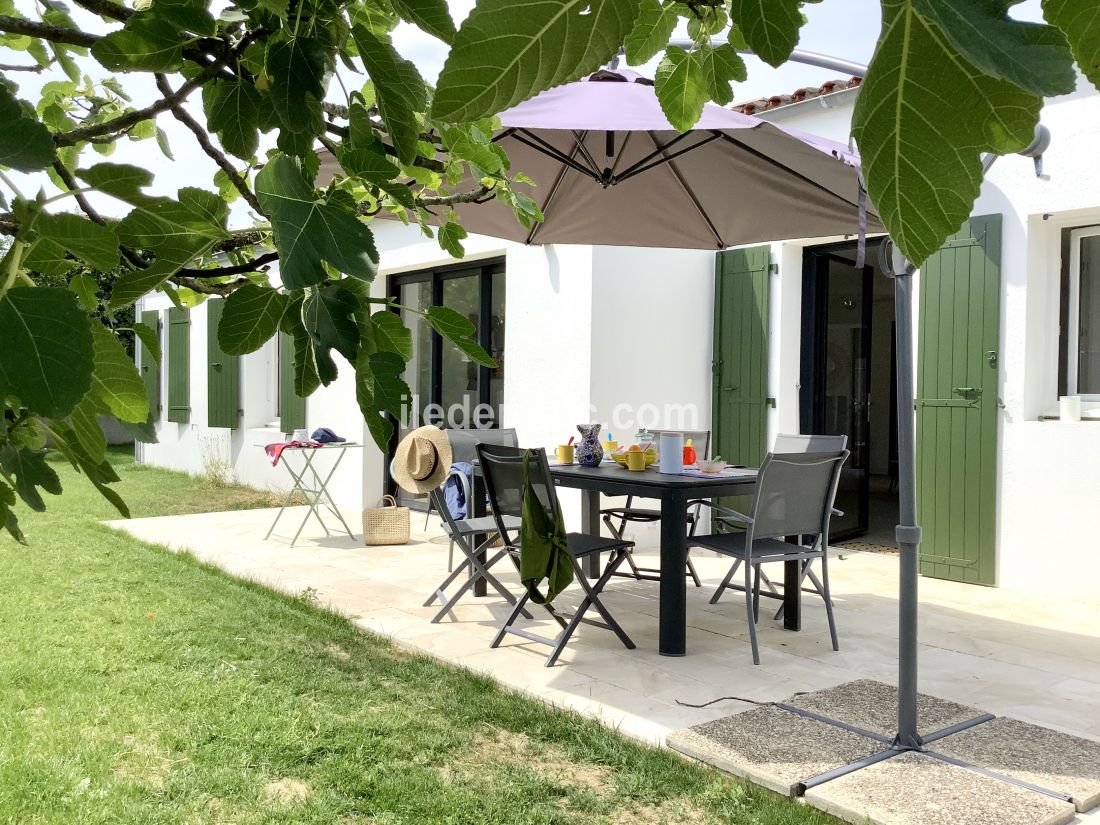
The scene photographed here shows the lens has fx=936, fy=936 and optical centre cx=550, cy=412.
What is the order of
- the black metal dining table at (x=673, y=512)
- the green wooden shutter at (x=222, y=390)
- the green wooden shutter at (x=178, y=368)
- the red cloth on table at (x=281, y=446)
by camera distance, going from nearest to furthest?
the black metal dining table at (x=673, y=512), the red cloth on table at (x=281, y=446), the green wooden shutter at (x=222, y=390), the green wooden shutter at (x=178, y=368)

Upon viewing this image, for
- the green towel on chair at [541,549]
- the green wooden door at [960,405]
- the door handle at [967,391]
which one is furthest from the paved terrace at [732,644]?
the green towel on chair at [541,549]

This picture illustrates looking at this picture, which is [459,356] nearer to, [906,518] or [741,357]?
[741,357]

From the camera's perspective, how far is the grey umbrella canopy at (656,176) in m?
3.58

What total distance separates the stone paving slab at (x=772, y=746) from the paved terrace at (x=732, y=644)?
127 mm

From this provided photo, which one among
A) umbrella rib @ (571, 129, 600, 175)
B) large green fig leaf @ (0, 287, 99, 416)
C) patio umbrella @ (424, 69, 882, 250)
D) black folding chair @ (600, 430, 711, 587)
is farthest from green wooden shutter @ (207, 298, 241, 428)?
large green fig leaf @ (0, 287, 99, 416)

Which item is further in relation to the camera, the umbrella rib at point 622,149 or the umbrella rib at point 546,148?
the umbrella rib at point 622,149

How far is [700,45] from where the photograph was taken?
0.63 m

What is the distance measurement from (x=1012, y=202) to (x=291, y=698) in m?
4.91

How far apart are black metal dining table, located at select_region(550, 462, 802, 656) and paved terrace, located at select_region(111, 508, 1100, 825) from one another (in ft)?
0.39

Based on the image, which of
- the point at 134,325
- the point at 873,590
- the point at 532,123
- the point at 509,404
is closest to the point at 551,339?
the point at 509,404

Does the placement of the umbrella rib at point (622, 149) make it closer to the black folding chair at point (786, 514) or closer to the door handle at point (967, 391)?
the black folding chair at point (786, 514)

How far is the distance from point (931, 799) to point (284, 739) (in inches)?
79.3

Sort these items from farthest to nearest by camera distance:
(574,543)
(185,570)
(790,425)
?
(790,425) → (185,570) → (574,543)

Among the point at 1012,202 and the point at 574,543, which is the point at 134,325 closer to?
the point at 574,543
